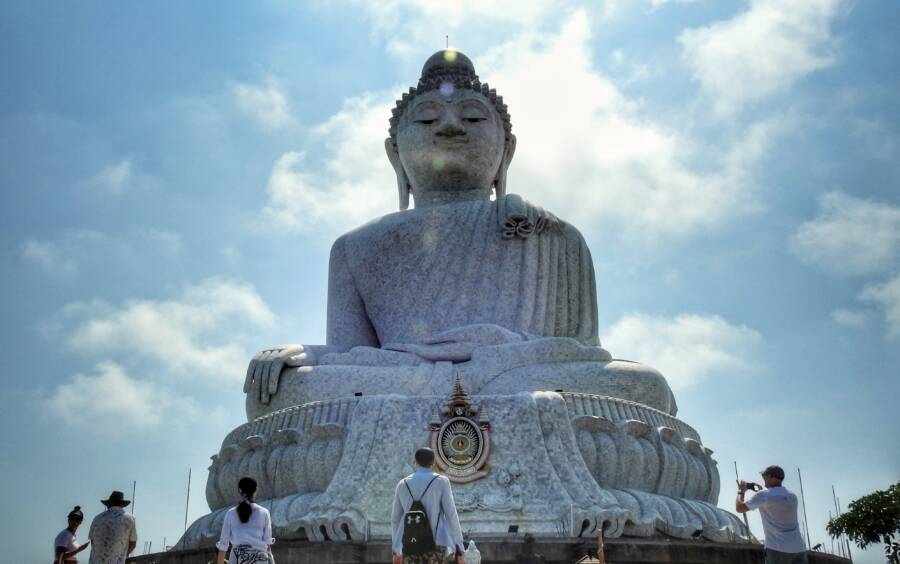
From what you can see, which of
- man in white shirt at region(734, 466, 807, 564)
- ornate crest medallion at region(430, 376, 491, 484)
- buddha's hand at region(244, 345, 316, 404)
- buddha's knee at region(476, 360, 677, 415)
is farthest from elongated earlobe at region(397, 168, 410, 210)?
man in white shirt at region(734, 466, 807, 564)

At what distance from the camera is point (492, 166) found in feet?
40.3

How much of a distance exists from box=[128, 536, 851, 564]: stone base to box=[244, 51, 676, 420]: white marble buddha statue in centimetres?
210

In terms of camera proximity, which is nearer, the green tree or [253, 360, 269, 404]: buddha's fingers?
[253, 360, 269, 404]: buddha's fingers

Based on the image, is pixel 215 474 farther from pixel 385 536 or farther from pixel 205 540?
pixel 385 536

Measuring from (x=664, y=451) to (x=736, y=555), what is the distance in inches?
58.2

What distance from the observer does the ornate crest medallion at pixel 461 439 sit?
7836 mm

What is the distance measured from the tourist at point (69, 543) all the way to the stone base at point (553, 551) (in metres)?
1.42

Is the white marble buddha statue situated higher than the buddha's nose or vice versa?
the buddha's nose

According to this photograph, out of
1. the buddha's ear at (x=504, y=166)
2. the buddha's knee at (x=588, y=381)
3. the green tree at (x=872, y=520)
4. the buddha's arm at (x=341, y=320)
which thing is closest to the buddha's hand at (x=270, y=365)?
the buddha's arm at (x=341, y=320)

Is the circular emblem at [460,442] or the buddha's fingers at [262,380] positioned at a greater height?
the buddha's fingers at [262,380]

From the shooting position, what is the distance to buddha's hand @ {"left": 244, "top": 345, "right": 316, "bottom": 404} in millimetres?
9539

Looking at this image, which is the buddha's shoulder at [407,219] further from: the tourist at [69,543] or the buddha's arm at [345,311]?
the tourist at [69,543]

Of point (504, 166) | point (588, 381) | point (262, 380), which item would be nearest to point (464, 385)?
point (588, 381)

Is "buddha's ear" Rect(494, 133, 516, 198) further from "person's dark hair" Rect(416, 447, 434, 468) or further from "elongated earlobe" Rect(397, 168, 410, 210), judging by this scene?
"person's dark hair" Rect(416, 447, 434, 468)
